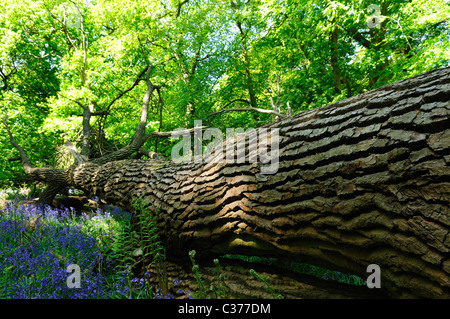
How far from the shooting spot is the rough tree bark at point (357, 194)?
1146mm

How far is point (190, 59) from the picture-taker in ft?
40.4

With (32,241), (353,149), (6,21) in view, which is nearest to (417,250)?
(353,149)

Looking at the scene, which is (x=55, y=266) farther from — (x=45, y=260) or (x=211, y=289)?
(x=211, y=289)

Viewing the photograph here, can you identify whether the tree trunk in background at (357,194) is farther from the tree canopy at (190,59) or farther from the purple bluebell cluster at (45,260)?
the tree canopy at (190,59)

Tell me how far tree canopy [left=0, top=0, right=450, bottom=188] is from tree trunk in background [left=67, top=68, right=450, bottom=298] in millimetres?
4752

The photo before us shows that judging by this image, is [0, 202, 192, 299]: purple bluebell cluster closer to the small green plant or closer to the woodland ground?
the woodland ground

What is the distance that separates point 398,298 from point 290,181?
86 cm

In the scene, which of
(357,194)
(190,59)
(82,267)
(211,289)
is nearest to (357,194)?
(357,194)

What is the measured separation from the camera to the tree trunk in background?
45.1 inches

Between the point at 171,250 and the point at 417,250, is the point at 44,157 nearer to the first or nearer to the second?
the point at 171,250

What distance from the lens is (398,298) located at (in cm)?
130

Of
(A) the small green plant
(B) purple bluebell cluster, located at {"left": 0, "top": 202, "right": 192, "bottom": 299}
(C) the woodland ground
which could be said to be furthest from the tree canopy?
(A) the small green plant

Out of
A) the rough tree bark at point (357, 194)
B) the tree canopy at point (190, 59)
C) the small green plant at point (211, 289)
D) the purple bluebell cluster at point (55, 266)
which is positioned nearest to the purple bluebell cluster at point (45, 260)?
the purple bluebell cluster at point (55, 266)

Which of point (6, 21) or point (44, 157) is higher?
point (6, 21)
